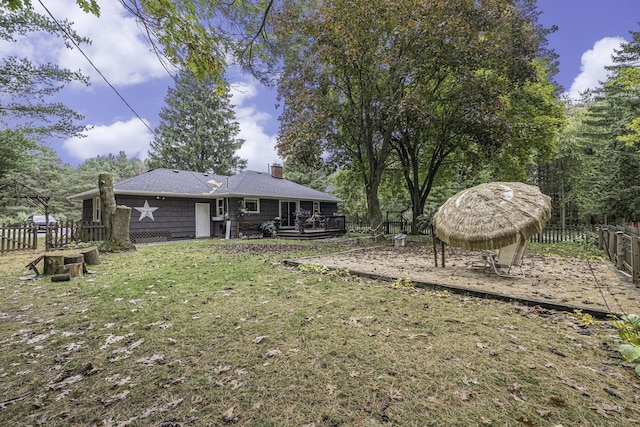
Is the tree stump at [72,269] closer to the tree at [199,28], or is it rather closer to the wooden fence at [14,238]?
the tree at [199,28]

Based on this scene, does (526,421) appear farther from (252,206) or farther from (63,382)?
(252,206)

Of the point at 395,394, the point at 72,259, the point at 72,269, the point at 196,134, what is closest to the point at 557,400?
the point at 395,394

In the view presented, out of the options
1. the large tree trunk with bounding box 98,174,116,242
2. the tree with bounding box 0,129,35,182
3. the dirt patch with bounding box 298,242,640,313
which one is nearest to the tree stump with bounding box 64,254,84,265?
the large tree trunk with bounding box 98,174,116,242

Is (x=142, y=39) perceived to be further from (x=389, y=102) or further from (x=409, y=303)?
(x=389, y=102)

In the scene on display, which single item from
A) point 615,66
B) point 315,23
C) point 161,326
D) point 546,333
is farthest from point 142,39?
point 615,66

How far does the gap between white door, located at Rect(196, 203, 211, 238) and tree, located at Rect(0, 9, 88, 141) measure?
7.02m

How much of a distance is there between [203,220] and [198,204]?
3.45 ft

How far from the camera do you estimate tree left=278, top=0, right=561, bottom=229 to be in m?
11.1

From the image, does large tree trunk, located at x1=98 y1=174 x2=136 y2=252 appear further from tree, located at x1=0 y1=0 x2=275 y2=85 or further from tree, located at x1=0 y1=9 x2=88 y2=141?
tree, located at x1=0 y1=0 x2=275 y2=85

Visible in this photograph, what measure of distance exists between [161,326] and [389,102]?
11607 millimetres

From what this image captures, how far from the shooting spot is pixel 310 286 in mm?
5621

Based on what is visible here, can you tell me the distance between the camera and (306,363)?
275 cm

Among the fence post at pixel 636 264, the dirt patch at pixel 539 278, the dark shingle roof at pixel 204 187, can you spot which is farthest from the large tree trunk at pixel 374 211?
the fence post at pixel 636 264

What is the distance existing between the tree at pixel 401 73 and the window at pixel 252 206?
5.11m
